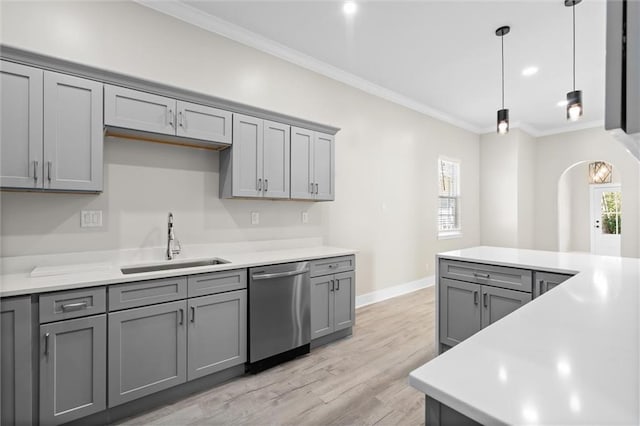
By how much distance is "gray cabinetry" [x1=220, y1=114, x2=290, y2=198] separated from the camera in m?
2.81

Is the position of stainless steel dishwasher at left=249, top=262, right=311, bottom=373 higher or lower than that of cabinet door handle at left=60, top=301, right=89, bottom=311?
lower

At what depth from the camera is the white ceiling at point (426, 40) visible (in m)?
2.82

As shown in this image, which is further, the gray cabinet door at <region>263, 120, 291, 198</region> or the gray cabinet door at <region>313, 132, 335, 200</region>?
the gray cabinet door at <region>313, 132, 335, 200</region>

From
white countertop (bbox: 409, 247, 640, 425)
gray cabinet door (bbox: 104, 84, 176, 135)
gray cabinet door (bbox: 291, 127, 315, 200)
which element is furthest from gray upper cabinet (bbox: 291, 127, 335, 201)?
white countertop (bbox: 409, 247, 640, 425)

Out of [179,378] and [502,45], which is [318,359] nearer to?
[179,378]

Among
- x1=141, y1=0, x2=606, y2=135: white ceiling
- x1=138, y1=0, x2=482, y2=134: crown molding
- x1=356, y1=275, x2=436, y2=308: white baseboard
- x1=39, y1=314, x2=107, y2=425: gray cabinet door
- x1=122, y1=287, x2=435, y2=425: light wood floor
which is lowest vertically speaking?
x1=122, y1=287, x2=435, y2=425: light wood floor

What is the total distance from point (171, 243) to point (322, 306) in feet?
4.84

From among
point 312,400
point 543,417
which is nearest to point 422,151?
point 312,400

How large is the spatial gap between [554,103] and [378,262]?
397 centimetres

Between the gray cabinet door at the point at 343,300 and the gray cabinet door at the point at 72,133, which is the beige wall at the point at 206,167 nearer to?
the gray cabinet door at the point at 72,133

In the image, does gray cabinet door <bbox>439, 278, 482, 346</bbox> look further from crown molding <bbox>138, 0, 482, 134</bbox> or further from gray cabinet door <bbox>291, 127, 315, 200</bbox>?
crown molding <bbox>138, 0, 482, 134</bbox>

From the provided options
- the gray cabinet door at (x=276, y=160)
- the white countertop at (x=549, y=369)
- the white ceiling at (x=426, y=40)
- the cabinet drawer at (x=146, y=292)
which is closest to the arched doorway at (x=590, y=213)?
the white ceiling at (x=426, y=40)

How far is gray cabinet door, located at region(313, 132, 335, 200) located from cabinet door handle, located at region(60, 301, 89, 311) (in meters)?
2.17

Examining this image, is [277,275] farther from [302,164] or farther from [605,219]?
[605,219]
